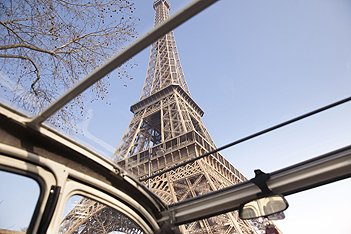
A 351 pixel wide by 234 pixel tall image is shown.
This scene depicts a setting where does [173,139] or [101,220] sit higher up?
[173,139]

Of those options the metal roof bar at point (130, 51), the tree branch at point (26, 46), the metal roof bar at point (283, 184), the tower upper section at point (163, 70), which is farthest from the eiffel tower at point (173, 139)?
the metal roof bar at point (130, 51)

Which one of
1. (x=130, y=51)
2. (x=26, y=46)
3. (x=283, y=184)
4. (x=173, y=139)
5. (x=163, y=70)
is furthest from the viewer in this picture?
(x=163, y=70)

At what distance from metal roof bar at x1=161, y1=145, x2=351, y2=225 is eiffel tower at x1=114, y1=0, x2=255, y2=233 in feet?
22.4

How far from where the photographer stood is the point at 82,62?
10.9 ft

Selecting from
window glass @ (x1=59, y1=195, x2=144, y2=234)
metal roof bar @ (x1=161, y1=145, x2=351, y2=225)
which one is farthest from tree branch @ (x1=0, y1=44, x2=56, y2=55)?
metal roof bar @ (x1=161, y1=145, x2=351, y2=225)

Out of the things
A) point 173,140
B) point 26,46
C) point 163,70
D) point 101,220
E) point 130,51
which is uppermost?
point 163,70

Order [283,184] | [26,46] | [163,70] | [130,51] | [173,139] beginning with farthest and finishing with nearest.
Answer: [163,70] → [173,139] → [26,46] → [283,184] → [130,51]

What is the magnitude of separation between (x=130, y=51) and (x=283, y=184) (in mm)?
1421

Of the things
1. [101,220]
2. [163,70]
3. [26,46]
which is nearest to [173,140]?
[163,70]

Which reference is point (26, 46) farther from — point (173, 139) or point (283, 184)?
point (173, 139)

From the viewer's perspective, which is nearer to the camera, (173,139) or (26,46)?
(26,46)

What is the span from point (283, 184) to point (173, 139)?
13584mm

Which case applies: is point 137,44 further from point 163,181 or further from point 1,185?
point 163,181

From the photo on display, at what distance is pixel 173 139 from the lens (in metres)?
15.3
